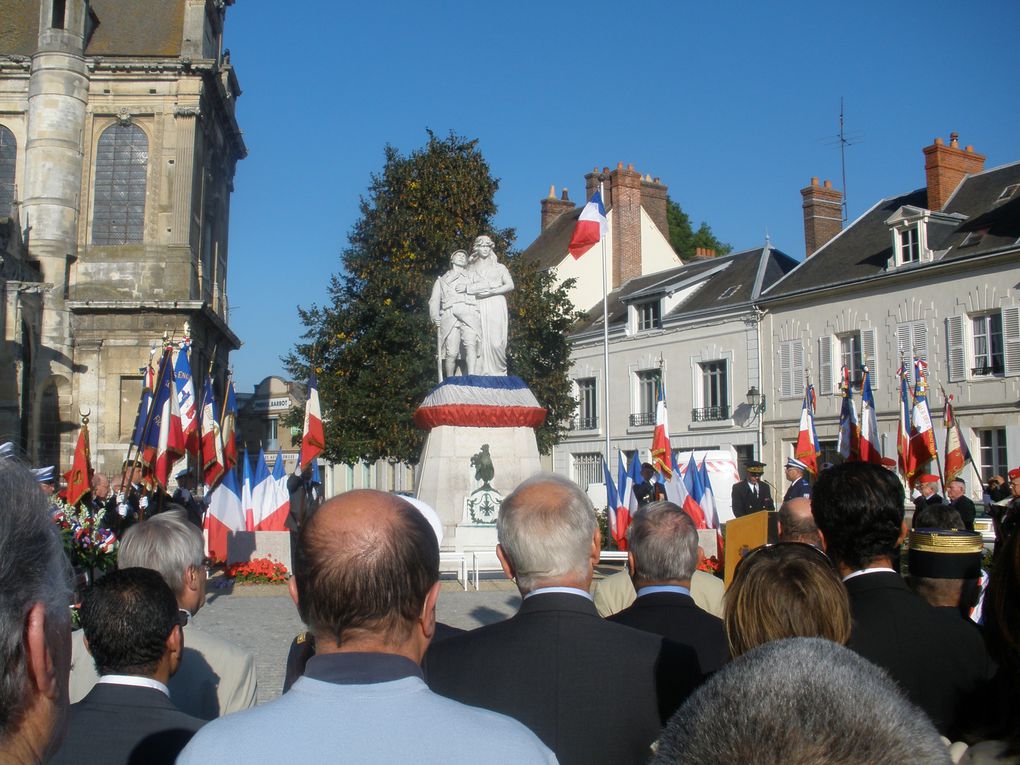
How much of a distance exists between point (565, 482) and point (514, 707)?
30.3 inches

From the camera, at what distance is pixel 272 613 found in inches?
449

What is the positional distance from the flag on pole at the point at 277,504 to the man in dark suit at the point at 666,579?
12.8m

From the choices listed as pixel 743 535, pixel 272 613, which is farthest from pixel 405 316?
pixel 743 535

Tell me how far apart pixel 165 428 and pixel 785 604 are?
11.5 meters

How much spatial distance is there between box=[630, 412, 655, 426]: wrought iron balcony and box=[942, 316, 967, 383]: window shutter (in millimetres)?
10654

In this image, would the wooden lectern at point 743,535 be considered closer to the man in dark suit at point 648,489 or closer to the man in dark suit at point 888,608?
the man in dark suit at point 888,608

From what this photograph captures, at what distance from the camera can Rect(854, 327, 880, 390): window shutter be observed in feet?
94.0

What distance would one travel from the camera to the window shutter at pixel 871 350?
28.6 meters

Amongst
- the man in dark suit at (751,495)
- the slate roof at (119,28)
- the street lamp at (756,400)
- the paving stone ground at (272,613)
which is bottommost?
the paving stone ground at (272,613)

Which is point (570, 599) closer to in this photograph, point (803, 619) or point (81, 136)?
point (803, 619)

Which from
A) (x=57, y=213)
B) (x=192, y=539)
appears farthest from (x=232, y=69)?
(x=192, y=539)

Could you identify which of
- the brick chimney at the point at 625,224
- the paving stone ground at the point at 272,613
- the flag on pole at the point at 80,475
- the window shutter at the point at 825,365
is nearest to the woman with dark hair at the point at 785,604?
the paving stone ground at the point at 272,613

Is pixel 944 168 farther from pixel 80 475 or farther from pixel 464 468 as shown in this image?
pixel 80 475

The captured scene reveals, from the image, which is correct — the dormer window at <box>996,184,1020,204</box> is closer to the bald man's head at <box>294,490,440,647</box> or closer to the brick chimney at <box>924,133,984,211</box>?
the brick chimney at <box>924,133,984,211</box>
